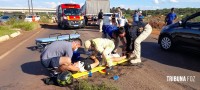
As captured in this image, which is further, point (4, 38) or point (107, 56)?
point (4, 38)

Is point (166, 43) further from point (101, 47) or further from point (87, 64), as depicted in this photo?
point (87, 64)

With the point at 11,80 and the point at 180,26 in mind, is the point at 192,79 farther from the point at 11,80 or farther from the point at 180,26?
the point at 11,80

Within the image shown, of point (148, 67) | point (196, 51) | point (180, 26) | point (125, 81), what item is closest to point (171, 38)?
point (180, 26)

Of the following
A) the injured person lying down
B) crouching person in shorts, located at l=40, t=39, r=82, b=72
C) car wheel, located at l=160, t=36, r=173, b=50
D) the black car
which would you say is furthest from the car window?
crouching person in shorts, located at l=40, t=39, r=82, b=72

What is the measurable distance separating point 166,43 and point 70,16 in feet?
55.7

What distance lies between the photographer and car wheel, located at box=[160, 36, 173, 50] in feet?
33.7

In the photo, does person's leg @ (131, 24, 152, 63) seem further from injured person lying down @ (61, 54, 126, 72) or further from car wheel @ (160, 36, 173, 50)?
car wheel @ (160, 36, 173, 50)

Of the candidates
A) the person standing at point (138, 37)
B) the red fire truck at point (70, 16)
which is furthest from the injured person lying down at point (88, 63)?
the red fire truck at point (70, 16)

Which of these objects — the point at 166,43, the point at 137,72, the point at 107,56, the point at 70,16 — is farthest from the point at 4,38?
the point at 137,72

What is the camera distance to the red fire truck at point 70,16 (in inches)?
1022

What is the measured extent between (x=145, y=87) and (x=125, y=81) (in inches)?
27.2

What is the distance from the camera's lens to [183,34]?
938 centimetres

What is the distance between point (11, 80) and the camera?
7094 millimetres

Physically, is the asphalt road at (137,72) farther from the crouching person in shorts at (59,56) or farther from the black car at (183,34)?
the crouching person in shorts at (59,56)
